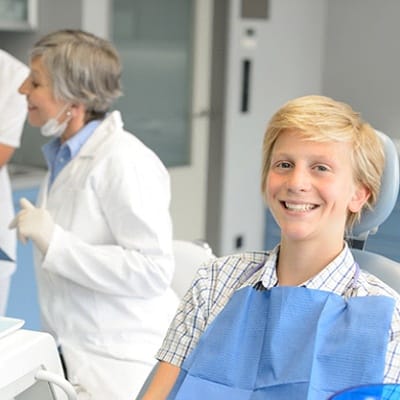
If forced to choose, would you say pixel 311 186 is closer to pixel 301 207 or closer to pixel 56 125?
pixel 301 207

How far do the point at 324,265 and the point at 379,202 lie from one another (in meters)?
0.16

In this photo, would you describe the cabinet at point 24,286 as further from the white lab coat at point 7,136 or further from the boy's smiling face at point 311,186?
the boy's smiling face at point 311,186

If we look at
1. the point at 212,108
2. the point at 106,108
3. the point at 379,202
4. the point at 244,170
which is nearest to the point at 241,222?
the point at 244,170

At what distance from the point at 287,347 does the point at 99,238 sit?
0.73 metres

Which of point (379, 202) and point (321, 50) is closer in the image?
point (379, 202)

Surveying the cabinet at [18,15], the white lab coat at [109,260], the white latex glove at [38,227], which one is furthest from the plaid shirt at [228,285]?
the cabinet at [18,15]

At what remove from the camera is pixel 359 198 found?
1.42 m

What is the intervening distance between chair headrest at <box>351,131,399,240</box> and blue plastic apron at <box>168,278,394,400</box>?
19 cm

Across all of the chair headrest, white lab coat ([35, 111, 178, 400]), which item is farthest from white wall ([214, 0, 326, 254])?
the chair headrest

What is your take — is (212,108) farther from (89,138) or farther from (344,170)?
(344,170)

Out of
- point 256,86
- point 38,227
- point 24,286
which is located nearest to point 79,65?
point 38,227

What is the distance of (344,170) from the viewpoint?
4.48ft

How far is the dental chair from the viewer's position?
1.44 metres

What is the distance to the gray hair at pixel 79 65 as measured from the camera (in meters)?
2.03
